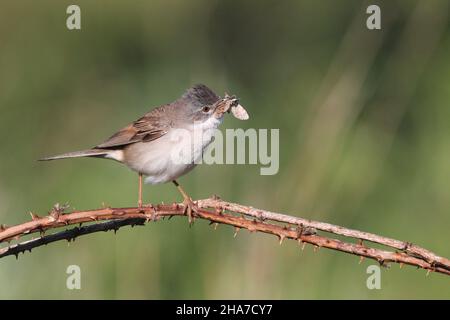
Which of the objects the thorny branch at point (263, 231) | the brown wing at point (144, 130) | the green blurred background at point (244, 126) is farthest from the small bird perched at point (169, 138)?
the thorny branch at point (263, 231)

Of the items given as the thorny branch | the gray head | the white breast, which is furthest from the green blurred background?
the thorny branch

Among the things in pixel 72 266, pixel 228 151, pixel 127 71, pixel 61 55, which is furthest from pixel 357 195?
pixel 61 55

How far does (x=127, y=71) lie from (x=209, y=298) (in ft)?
8.04

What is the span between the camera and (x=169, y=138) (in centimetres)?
389

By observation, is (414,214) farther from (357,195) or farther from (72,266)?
(72,266)

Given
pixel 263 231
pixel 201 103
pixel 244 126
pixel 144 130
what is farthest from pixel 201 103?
pixel 263 231

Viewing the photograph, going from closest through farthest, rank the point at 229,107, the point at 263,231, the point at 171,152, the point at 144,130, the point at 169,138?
the point at 263,231 → the point at 229,107 → the point at 171,152 → the point at 169,138 → the point at 144,130

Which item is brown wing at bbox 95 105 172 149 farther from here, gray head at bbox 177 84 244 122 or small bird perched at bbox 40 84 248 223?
gray head at bbox 177 84 244 122

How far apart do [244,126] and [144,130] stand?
0.74 m

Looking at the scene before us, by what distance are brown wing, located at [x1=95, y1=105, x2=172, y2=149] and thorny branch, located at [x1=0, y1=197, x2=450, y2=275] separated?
Result: 1736 mm

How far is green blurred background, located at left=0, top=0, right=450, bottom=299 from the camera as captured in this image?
3623 mm

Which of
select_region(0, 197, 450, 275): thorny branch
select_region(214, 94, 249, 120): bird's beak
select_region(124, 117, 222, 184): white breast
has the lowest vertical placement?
select_region(0, 197, 450, 275): thorny branch

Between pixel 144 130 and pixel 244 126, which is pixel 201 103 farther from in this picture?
pixel 244 126

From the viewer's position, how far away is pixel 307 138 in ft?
13.6
